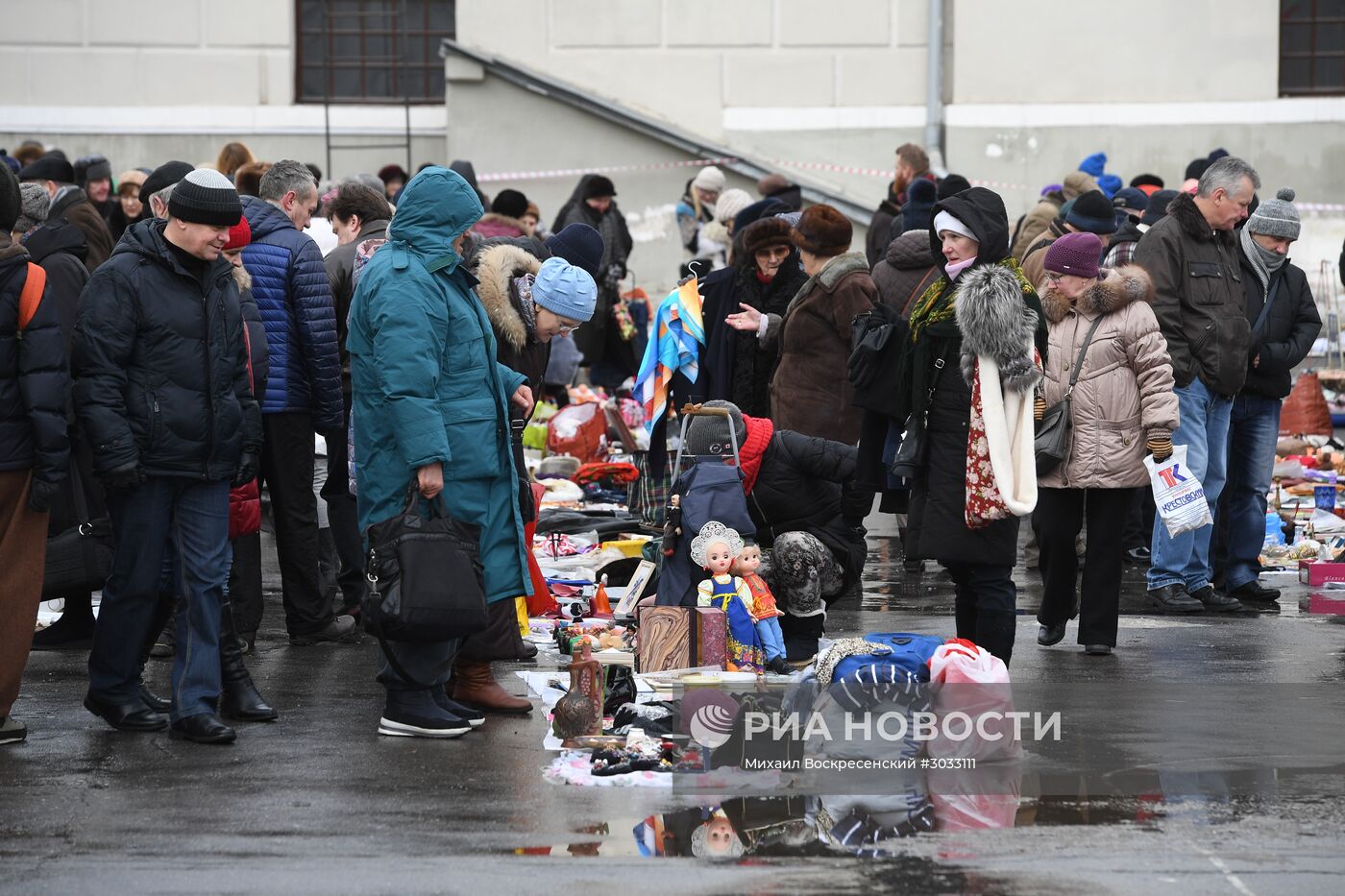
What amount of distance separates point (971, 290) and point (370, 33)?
1344cm

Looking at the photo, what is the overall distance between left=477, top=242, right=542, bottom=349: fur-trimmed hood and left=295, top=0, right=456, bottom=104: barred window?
12119mm

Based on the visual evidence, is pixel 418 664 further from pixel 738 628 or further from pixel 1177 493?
pixel 1177 493

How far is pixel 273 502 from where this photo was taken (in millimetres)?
8352

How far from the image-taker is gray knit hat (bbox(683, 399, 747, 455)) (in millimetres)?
8180

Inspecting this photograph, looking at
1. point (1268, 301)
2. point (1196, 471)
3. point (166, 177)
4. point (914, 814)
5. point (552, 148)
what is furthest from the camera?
point (552, 148)

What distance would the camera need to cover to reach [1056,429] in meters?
8.20

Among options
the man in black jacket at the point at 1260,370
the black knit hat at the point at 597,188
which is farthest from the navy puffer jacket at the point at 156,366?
the black knit hat at the point at 597,188

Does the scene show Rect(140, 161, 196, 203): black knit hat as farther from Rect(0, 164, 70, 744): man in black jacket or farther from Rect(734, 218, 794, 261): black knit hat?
Rect(734, 218, 794, 261): black knit hat

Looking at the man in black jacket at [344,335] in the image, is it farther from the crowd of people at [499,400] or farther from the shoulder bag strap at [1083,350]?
the shoulder bag strap at [1083,350]

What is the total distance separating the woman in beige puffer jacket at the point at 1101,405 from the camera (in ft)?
27.0

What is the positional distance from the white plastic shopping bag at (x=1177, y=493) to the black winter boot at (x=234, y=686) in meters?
3.85

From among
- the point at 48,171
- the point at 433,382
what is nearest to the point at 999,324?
the point at 433,382

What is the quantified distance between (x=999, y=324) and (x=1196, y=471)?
2416 millimetres

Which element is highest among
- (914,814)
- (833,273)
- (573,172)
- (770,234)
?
(573,172)
